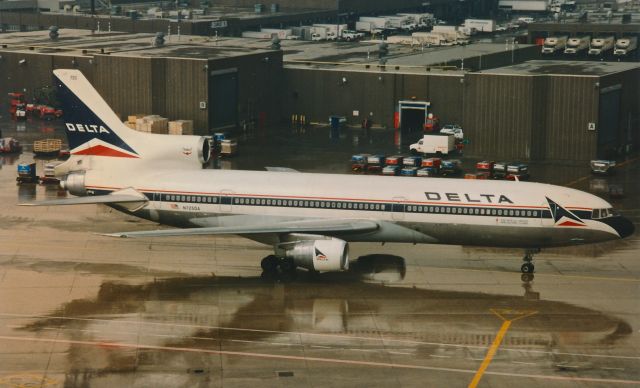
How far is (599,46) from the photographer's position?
170 m

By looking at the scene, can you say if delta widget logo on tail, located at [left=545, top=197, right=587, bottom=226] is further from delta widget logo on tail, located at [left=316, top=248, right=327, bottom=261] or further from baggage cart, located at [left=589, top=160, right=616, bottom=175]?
baggage cart, located at [left=589, top=160, right=616, bottom=175]

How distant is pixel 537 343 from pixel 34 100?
87399mm

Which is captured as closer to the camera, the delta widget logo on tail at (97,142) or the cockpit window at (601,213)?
the cockpit window at (601,213)

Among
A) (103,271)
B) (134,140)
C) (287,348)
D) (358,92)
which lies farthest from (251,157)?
(287,348)

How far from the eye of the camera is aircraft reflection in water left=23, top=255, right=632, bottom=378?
5262 centimetres

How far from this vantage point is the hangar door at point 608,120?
332 feet

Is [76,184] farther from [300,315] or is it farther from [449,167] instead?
→ [449,167]

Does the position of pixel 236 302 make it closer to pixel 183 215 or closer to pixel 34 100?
pixel 183 215

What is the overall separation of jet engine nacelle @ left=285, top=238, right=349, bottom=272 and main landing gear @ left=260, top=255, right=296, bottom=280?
249 cm

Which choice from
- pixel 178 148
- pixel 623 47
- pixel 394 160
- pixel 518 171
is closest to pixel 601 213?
pixel 178 148

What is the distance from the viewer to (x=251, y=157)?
103188mm

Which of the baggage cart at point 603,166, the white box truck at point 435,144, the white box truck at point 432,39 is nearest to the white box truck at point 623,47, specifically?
the white box truck at point 432,39

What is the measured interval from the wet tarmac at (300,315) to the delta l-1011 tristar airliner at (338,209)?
238 cm

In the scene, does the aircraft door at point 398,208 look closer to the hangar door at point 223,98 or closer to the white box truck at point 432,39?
the hangar door at point 223,98
